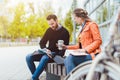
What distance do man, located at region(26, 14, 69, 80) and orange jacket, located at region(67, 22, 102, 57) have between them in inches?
70.5

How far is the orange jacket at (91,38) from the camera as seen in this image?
535 cm

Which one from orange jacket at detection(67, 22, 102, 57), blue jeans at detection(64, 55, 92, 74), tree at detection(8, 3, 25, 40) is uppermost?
orange jacket at detection(67, 22, 102, 57)

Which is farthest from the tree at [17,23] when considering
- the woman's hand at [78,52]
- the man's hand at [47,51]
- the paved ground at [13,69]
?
the woman's hand at [78,52]

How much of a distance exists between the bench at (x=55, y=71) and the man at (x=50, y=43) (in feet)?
0.50

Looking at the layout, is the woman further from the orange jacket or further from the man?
the man

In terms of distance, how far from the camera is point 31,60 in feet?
25.8

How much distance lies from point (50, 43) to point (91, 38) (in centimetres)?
222

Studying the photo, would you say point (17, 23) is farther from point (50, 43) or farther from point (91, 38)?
point (91, 38)

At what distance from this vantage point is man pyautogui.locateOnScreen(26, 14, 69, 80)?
7348 mm

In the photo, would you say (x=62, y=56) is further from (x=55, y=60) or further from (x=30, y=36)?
(x=30, y=36)

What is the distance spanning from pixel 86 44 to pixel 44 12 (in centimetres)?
7326

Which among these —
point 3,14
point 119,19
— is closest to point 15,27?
point 3,14

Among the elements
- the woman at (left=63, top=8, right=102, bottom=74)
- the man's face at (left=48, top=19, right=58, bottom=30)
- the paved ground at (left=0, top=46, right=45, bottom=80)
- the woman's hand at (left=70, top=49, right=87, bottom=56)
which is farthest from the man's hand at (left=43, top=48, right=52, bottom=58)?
A: the paved ground at (left=0, top=46, right=45, bottom=80)

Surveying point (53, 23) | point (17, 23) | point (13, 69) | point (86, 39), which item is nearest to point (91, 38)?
point (86, 39)
